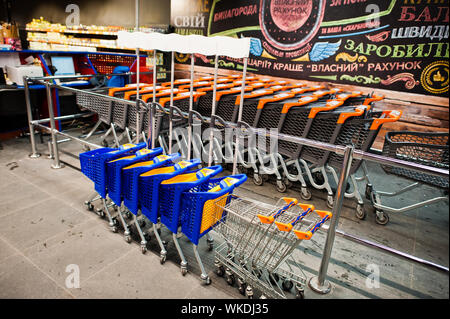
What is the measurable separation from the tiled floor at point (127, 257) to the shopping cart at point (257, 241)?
14cm

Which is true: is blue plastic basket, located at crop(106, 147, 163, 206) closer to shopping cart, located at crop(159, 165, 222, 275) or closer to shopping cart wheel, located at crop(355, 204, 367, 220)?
shopping cart, located at crop(159, 165, 222, 275)

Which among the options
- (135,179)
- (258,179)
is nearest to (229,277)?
(135,179)

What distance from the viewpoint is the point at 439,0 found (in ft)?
15.6

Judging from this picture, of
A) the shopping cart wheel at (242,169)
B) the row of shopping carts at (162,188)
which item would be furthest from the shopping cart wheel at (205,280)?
the shopping cart wheel at (242,169)

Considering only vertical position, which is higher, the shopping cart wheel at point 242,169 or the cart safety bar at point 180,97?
the cart safety bar at point 180,97

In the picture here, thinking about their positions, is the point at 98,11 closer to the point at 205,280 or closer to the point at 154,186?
the point at 154,186

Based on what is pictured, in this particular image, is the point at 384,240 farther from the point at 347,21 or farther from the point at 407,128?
the point at 347,21

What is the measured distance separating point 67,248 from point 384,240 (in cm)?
273

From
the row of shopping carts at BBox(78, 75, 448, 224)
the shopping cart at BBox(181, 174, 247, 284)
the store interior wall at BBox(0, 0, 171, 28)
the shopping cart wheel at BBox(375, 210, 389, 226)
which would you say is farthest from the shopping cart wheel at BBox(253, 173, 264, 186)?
the store interior wall at BBox(0, 0, 171, 28)

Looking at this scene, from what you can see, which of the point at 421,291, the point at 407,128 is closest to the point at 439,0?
the point at 407,128

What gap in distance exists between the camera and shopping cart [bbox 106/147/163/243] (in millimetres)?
2391

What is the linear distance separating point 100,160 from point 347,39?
5.05m

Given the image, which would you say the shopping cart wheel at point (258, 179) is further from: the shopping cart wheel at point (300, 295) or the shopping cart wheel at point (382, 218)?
the shopping cart wheel at point (300, 295)

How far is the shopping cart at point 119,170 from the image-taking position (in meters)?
2.39
